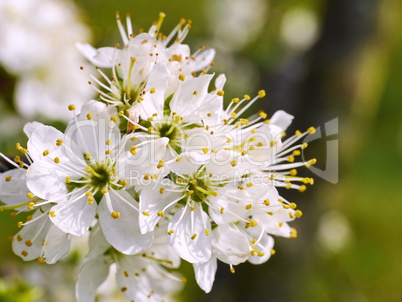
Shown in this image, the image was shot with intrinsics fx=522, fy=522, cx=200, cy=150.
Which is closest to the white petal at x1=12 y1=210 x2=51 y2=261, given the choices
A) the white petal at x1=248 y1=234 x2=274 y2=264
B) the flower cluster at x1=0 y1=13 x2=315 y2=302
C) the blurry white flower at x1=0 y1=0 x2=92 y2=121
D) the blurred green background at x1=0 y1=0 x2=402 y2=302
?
the flower cluster at x1=0 y1=13 x2=315 y2=302

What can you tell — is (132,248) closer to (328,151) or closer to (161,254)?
(161,254)

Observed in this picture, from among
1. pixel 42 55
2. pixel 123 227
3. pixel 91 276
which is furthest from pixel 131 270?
pixel 42 55

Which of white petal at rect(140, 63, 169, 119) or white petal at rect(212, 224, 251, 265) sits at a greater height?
white petal at rect(140, 63, 169, 119)

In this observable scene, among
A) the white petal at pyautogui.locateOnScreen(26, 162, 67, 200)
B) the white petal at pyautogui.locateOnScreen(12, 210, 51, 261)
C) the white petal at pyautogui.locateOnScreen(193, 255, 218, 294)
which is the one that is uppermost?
the white petal at pyautogui.locateOnScreen(26, 162, 67, 200)

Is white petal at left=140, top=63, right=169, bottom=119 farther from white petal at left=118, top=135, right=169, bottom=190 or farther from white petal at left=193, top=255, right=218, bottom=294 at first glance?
white petal at left=193, top=255, right=218, bottom=294

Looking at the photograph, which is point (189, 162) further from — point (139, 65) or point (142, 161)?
point (139, 65)

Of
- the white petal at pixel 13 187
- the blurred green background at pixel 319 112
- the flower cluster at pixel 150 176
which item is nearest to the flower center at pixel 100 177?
the flower cluster at pixel 150 176

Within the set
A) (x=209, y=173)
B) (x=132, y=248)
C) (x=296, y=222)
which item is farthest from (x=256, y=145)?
(x=296, y=222)
